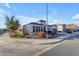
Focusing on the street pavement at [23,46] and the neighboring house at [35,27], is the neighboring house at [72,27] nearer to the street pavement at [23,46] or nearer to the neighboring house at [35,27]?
the street pavement at [23,46]

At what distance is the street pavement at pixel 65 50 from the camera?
4312mm

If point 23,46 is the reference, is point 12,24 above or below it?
above

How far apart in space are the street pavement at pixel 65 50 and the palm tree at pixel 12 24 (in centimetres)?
66

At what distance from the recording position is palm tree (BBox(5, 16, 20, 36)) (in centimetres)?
437

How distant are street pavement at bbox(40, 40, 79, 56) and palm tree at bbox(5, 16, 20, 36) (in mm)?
664

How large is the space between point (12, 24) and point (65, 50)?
1.03 meters

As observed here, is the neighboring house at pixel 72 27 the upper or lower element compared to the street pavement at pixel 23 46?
upper

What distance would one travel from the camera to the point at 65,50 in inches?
171

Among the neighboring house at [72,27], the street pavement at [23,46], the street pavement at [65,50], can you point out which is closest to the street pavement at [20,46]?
the street pavement at [23,46]

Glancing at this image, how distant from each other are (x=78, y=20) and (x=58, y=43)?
0.53 meters

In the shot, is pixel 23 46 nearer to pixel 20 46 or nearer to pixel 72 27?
pixel 20 46

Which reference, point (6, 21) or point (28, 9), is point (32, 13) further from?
point (6, 21)

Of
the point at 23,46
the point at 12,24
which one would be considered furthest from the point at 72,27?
the point at 12,24

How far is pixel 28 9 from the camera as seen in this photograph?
4395 mm
